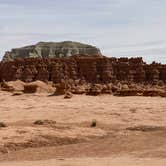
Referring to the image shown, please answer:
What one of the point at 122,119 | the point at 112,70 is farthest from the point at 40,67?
the point at 122,119

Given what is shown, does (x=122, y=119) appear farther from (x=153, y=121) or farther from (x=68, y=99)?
(x=68, y=99)

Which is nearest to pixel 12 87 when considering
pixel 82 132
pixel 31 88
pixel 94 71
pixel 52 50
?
pixel 31 88

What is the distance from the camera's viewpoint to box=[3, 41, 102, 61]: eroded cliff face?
112 m

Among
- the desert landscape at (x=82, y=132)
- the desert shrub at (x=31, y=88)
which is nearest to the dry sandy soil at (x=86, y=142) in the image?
the desert landscape at (x=82, y=132)

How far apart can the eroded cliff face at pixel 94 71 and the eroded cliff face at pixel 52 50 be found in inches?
1856

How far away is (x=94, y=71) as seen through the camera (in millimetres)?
61344

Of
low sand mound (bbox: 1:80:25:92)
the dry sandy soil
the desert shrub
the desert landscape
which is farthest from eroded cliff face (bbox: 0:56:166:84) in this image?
the dry sandy soil

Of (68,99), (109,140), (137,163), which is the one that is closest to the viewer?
(137,163)

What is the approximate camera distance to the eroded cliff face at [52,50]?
112 m

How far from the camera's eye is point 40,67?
62.9 m

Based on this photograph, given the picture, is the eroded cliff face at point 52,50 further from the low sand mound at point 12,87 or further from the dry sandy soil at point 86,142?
the dry sandy soil at point 86,142

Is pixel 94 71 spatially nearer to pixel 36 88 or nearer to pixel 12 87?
pixel 12 87

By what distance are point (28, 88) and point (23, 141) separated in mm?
31663

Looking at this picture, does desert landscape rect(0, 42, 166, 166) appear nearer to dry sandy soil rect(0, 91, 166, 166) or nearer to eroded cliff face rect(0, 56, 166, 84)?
dry sandy soil rect(0, 91, 166, 166)
